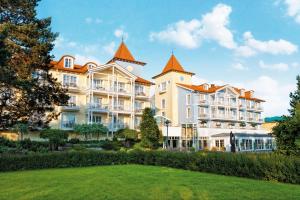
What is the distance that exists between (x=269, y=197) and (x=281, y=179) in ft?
13.8

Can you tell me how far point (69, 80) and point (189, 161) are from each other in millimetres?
26226

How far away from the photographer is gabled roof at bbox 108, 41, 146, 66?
4667 centimetres

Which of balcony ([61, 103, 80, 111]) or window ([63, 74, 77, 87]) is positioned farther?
window ([63, 74, 77, 87])

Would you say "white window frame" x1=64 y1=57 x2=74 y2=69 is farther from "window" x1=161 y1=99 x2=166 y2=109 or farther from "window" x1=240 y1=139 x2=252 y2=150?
"window" x1=240 y1=139 x2=252 y2=150

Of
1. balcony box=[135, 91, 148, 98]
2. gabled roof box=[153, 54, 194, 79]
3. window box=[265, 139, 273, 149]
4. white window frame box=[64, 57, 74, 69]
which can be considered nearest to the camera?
white window frame box=[64, 57, 74, 69]

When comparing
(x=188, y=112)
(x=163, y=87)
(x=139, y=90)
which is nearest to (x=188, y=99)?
(x=188, y=112)

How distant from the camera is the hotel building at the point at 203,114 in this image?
45.8 m

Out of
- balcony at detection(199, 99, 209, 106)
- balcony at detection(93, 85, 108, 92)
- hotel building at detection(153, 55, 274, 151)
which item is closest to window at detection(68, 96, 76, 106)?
balcony at detection(93, 85, 108, 92)

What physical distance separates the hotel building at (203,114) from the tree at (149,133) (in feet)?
31.1

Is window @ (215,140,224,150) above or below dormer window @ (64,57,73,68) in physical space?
below

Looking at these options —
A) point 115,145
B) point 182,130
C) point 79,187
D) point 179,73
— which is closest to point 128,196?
point 79,187

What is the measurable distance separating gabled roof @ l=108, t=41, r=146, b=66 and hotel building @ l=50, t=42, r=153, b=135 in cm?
429

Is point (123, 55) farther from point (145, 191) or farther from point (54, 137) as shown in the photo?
point (145, 191)

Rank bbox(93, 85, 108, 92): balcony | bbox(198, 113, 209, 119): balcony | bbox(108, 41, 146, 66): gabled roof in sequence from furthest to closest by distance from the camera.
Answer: bbox(198, 113, 209, 119): balcony < bbox(108, 41, 146, 66): gabled roof < bbox(93, 85, 108, 92): balcony
